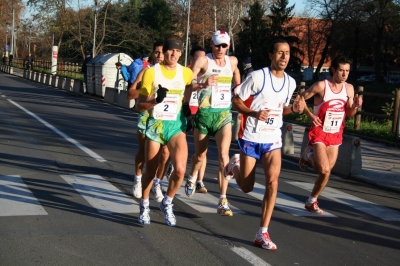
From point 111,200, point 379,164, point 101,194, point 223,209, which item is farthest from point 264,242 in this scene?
point 379,164

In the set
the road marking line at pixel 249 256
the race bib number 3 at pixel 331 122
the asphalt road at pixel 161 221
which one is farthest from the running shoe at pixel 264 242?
the race bib number 3 at pixel 331 122

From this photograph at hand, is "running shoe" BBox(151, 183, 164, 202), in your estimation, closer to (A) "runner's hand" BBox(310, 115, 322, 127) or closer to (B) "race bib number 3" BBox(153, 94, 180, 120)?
(B) "race bib number 3" BBox(153, 94, 180, 120)

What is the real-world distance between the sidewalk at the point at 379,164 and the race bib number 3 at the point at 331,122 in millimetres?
3079

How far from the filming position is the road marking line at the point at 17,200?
23.8 ft

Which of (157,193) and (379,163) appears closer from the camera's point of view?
(157,193)

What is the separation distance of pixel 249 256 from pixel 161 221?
5.01ft

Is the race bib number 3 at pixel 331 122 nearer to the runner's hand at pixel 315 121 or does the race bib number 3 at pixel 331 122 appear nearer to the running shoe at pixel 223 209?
the runner's hand at pixel 315 121

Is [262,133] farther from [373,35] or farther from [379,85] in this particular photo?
[373,35]

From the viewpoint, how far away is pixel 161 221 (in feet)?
23.3

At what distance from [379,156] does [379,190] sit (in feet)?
14.6

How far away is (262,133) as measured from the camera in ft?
20.6

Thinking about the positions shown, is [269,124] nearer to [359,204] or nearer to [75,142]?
[359,204]

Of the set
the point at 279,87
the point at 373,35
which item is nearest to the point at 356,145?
the point at 279,87

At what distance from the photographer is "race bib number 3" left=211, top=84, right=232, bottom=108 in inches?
312
